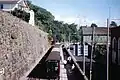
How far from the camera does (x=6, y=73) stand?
10.8 meters

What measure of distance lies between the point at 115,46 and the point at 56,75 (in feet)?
36.3

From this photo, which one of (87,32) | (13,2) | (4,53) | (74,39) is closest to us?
(4,53)

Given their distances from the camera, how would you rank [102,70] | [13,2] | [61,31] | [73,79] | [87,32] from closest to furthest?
[73,79]
[102,70]
[13,2]
[87,32]
[61,31]

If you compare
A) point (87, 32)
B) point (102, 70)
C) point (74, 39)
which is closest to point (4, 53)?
point (102, 70)

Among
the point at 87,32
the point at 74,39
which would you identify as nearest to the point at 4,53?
the point at 87,32

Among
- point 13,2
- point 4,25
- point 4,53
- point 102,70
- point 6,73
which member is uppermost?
point 13,2

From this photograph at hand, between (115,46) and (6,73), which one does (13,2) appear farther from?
(6,73)

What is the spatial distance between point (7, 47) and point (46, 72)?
3.76 meters

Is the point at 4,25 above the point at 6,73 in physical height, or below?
above

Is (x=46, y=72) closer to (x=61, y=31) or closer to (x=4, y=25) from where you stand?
(x=4, y=25)

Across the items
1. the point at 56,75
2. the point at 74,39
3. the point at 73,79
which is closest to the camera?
the point at 56,75

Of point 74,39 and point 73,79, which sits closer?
point 73,79

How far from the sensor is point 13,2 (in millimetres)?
Answer: 64062

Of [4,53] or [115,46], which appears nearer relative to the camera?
[4,53]
